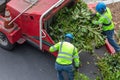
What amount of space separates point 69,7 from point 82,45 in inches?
55.4

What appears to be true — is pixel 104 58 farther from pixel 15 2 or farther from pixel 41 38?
pixel 15 2

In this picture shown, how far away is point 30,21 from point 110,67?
2.39m

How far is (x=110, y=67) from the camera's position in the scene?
817 centimetres

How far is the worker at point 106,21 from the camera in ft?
28.3

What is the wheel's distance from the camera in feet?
30.3

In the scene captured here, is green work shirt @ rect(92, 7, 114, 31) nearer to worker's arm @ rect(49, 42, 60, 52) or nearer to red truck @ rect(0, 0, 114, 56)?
red truck @ rect(0, 0, 114, 56)

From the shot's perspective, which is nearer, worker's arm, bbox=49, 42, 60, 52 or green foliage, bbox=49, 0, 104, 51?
worker's arm, bbox=49, 42, 60, 52

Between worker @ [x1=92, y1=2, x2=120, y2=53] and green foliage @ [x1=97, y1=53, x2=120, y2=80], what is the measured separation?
0.66 m

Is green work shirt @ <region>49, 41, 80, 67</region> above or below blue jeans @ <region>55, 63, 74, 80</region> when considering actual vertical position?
above

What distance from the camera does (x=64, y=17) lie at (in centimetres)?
909

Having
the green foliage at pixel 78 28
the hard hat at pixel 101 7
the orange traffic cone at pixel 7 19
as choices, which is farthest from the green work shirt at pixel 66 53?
the orange traffic cone at pixel 7 19

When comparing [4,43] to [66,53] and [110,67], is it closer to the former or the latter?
[66,53]

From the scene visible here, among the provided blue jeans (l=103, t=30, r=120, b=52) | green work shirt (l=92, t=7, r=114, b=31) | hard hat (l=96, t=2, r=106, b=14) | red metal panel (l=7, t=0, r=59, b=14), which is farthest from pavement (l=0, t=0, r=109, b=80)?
red metal panel (l=7, t=0, r=59, b=14)

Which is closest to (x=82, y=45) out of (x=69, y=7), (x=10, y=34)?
(x=69, y=7)
